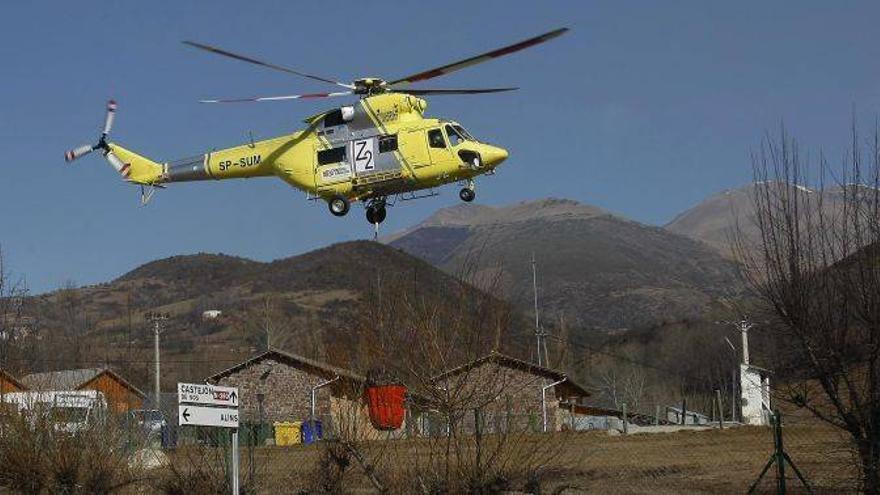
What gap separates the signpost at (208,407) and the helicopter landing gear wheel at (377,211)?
1423 centimetres

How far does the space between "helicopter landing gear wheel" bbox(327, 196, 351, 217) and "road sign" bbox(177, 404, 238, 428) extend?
47.4ft

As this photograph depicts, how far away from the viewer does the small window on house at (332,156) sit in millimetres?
30656

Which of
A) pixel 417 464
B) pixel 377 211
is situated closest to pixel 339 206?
pixel 377 211

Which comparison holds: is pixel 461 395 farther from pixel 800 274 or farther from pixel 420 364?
pixel 800 274

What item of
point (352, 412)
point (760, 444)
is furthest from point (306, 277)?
point (352, 412)

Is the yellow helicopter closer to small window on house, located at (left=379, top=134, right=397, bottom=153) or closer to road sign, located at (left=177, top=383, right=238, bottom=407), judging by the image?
small window on house, located at (left=379, top=134, right=397, bottom=153)

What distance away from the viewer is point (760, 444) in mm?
32656

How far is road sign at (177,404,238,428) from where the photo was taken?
51.8 ft

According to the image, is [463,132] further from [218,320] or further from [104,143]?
[218,320]

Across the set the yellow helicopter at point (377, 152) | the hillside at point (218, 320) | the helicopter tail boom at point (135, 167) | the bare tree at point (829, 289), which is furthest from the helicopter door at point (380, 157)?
the hillside at point (218, 320)

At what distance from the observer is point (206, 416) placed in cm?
1609

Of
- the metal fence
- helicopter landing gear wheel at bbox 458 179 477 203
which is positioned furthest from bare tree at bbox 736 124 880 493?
helicopter landing gear wheel at bbox 458 179 477 203

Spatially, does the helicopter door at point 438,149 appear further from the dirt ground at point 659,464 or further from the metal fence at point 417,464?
the metal fence at point 417,464

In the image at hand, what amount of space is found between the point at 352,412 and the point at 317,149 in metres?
12.2
